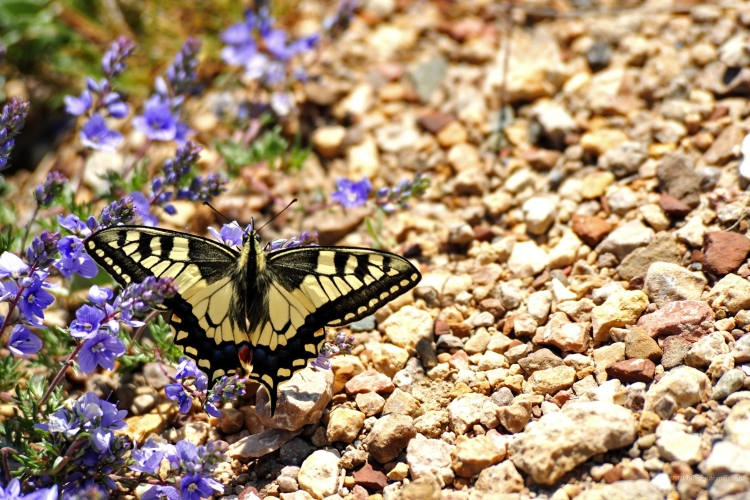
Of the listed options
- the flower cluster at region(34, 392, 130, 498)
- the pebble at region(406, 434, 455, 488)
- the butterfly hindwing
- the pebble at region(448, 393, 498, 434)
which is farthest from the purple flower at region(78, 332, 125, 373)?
the pebble at region(448, 393, 498, 434)

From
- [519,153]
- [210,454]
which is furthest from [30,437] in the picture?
[519,153]

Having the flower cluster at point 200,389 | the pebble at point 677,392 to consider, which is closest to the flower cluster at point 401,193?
the flower cluster at point 200,389

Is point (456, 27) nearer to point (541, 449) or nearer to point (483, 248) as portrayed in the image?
point (483, 248)

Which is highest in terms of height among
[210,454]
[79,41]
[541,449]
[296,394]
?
[79,41]

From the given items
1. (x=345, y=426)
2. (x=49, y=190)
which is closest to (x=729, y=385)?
(x=345, y=426)

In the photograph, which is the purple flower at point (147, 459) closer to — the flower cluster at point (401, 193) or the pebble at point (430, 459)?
the pebble at point (430, 459)

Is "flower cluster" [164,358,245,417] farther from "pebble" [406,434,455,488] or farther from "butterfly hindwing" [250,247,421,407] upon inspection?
"pebble" [406,434,455,488]
